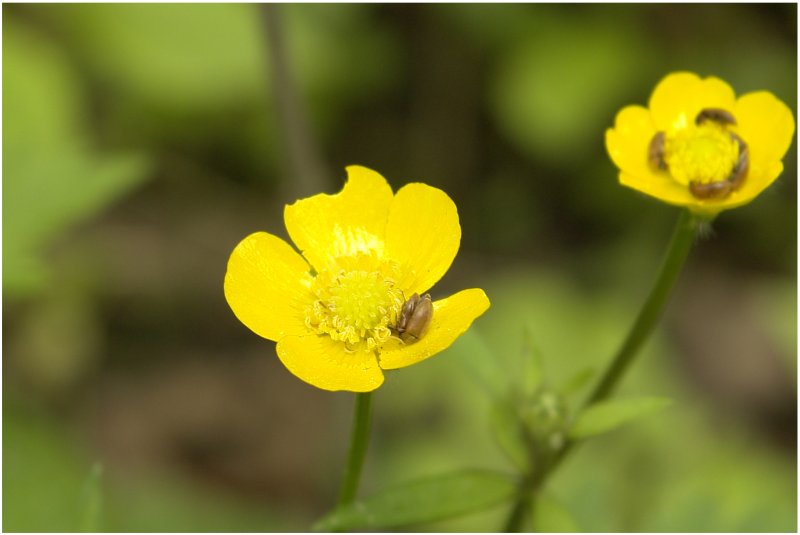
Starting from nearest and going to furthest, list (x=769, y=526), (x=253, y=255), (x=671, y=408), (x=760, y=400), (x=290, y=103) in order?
(x=253, y=255) < (x=769, y=526) < (x=290, y=103) < (x=671, y=408) < (x=760, y=400)

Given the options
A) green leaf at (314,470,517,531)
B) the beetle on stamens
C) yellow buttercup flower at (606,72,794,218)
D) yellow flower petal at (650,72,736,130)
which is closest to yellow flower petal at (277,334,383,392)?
green leaf at (314,470,517,531)

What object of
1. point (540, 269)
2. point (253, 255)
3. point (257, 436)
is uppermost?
point (253, 255)

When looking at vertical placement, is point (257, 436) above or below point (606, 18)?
below

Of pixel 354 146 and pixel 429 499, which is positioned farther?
pixel 354 146

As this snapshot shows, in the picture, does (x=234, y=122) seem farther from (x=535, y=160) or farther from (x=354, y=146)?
(x=535, y=160)

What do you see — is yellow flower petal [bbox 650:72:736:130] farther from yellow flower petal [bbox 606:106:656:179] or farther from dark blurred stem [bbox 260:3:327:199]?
dark blurred stem [bbox 260:3:327:199]

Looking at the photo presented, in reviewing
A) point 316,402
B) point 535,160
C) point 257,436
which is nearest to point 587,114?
point 535,160

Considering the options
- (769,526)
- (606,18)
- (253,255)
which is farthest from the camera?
(606,18)
